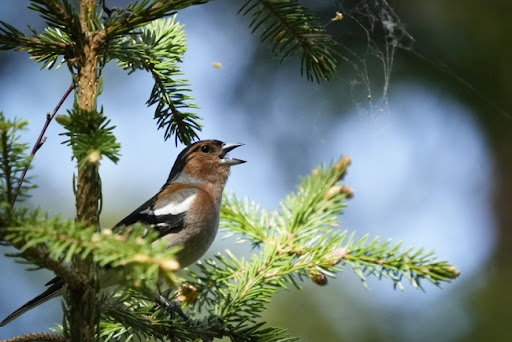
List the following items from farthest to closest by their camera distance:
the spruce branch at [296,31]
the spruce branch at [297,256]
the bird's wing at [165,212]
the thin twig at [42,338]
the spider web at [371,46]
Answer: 1. the spider web at [371,46]
2. the bird's wing at [165,212]
3. the spruce branch at [297,256]
4. the spruce branch at [296,31]
5. the thin twig at [42,338]

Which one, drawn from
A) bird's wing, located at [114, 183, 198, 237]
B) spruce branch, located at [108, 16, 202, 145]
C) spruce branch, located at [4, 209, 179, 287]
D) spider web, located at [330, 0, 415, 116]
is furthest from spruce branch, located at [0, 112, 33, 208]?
spider web, located at [330, 0, 415, 116]

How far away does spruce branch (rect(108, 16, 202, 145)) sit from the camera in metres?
2.70

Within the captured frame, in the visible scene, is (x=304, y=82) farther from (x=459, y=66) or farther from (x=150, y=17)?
(x=150, y=17)

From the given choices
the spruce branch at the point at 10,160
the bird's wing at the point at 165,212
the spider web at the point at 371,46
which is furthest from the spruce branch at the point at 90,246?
the spider web at the point at 371,46

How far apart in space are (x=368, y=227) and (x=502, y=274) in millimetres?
1944

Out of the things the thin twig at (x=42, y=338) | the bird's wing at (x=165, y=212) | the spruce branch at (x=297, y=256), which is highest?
the bird's wing at (x=165, y=212)

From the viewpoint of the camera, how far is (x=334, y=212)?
9.24 ft

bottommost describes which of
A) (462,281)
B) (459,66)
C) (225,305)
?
(225,305)

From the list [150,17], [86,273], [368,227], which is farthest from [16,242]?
[368,227]

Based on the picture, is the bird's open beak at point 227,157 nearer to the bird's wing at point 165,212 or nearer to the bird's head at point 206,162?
the bird's head at point 206,162

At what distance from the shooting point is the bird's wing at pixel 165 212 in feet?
11.8

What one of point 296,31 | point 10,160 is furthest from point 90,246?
point 296,31

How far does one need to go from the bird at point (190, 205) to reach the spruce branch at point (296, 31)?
101 centimetres

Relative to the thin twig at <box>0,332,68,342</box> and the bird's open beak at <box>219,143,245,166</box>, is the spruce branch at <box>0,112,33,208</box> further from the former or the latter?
the bird's open beak at <box>219,143,245,166</box>
